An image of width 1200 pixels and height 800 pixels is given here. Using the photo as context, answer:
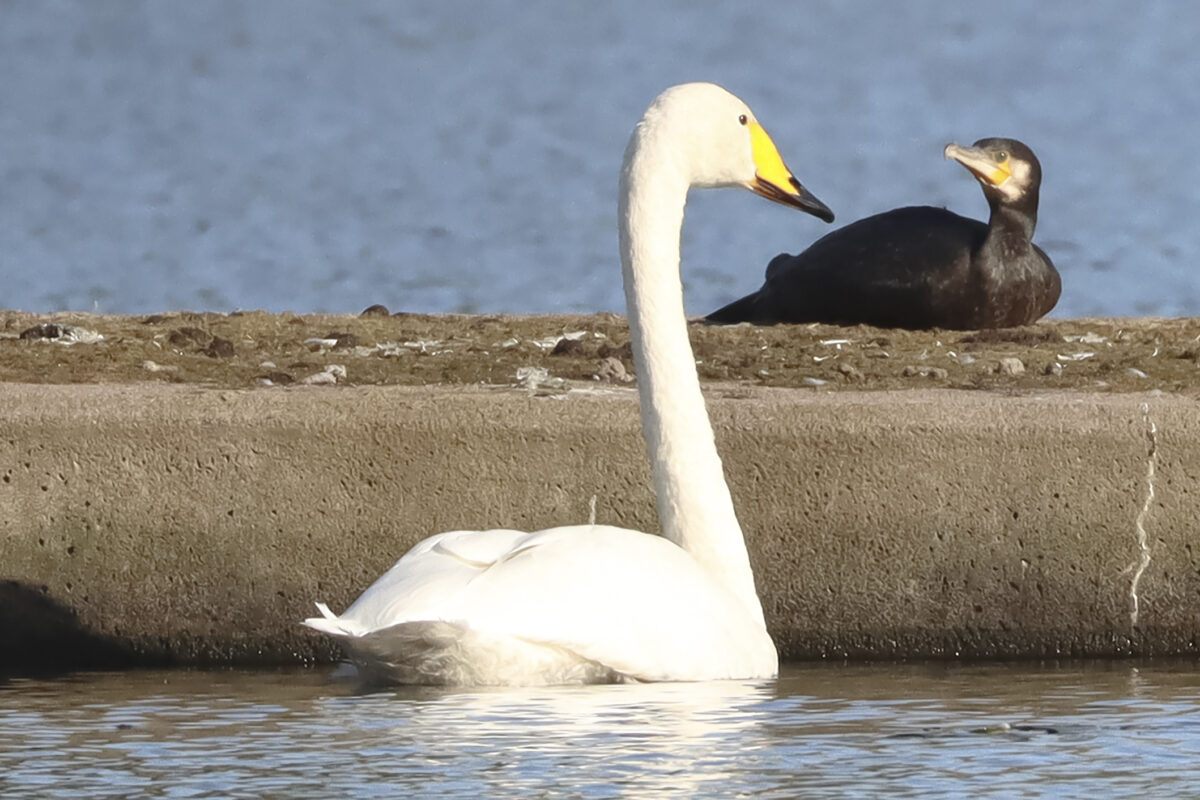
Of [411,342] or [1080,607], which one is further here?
[411,342]

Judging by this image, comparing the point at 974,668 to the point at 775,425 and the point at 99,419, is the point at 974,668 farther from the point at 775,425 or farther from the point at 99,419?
the point at 99,419

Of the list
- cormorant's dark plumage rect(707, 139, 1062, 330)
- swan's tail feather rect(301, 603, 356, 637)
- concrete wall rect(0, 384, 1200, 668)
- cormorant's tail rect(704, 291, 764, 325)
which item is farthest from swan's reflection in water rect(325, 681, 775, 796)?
cormorant's tail rect(704, 291, 764, 325)

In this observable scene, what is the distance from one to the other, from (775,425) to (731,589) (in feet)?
2.85

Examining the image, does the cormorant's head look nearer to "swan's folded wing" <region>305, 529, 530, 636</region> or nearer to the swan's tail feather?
"swan's folded wing" <region>305, 529, 530, 636</region>

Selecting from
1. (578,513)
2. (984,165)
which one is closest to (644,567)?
(578,513)

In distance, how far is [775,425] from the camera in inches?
253

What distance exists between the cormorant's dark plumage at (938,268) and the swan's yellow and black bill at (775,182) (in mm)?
4863

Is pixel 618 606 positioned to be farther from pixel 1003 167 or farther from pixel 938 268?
pixel 1003 167

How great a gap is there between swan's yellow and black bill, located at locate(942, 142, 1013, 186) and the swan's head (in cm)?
586

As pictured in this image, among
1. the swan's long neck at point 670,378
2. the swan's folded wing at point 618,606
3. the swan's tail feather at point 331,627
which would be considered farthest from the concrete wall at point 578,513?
the swan's tail feather at point 331,627

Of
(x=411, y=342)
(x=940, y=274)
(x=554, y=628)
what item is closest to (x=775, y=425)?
(x=554, y=628)

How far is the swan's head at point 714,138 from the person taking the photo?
5988 millimetres

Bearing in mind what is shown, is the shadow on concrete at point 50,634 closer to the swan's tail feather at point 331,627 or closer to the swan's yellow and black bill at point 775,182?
the swan's tail feather at point 331,627

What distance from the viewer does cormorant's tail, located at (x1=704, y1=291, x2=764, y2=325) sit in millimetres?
12281
